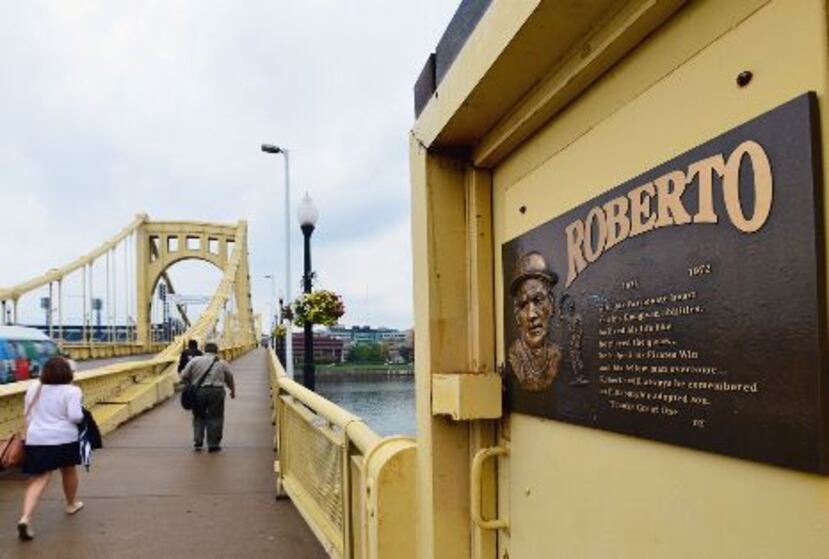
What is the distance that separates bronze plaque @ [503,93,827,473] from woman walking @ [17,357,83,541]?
5431 millimetres

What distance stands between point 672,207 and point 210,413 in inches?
392

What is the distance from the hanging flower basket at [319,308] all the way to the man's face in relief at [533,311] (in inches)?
Answer: 387

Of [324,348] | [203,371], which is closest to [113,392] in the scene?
[203,371]

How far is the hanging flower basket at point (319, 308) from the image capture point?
12.2 m

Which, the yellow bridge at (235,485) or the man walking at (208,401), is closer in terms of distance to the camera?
the yellow bridge at (235,485)

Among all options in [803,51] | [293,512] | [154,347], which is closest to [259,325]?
[154,347]

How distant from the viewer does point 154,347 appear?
194 feet

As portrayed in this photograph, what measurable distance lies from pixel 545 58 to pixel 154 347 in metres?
61.0

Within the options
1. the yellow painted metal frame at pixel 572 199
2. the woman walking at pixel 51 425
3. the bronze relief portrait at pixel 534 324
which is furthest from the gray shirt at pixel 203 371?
the bronze relief portrait at pixel 534 324

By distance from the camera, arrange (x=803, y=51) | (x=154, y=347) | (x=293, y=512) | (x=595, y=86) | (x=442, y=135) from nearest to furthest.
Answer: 1. (x=803, y=51)
2. (x=595, y=86)
3. (x=442, y=135)
4. (x=293, y=512)
5. (x=154, y=347)

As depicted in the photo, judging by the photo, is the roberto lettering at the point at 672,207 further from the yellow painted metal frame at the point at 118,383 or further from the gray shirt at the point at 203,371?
the gray shirt at the point at 203,371

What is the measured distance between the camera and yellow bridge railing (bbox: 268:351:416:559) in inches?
115

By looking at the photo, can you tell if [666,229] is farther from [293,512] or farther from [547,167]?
[293,512]

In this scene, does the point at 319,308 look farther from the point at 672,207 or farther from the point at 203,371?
the point at 672,207
